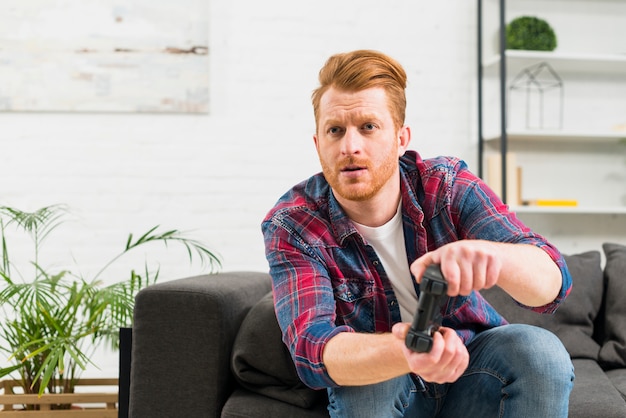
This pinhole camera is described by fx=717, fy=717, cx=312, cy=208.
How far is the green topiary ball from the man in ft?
5.14

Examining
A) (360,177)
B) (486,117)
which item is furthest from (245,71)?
(360,177)

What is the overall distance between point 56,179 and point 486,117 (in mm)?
1907

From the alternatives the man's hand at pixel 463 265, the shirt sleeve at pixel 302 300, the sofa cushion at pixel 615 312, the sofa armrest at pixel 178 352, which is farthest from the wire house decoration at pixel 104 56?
the man's hand at pixel 463 265

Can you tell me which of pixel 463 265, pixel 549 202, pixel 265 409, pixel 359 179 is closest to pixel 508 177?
pixel 549 202

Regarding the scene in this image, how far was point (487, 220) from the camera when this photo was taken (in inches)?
62.4

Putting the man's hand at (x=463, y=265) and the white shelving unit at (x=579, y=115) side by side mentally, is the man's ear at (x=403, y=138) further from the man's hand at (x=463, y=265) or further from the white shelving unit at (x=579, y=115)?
the white shelving unit at (x=579, y=115)

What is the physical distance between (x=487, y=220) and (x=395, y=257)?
8.8 inches

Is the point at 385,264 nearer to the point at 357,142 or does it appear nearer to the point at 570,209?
the point at 357,142

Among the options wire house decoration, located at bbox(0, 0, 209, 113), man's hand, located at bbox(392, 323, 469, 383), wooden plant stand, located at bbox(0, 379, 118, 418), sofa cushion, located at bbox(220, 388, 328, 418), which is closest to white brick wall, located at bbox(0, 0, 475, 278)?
wire house decoration, located at bbox(0, 0, 209, 113)

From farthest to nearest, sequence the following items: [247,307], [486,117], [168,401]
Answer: [486,117] → [247,307] → [168,401]

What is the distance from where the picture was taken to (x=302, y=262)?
153cm

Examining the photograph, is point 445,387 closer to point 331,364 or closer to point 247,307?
point 331,364

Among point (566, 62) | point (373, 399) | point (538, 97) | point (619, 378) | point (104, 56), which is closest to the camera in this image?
point (373, 399)

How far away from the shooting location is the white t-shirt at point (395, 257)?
1.62 meters
